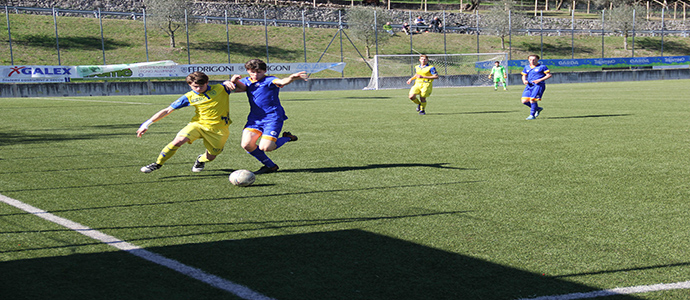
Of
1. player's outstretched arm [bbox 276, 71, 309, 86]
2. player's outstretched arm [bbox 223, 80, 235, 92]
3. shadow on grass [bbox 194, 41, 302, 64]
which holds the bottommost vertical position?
player's outstretched arm [bbox 223, 80, 235, 92]

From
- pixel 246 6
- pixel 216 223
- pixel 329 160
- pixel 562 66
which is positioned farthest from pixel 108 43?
pixel 216 223

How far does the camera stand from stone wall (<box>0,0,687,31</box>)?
60.7 m

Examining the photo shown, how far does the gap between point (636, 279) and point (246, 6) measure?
66777 millimetres

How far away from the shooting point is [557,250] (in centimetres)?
453

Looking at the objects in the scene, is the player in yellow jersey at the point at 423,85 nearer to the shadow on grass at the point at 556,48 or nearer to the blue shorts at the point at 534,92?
the blue shorts at the point at 534,92

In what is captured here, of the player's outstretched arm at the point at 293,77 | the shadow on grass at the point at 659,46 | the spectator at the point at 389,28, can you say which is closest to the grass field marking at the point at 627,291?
the player's outstretched arm at the point at 293,77

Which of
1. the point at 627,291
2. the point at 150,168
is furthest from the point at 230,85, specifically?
the point at 627,291

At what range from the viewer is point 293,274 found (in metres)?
4.05

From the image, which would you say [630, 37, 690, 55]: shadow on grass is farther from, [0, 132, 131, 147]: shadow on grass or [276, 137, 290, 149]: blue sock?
[276, 137, 290, 149]: blue sock

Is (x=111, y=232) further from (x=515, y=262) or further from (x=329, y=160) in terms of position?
(x=329, y=160)

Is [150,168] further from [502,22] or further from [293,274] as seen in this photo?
[502,22]

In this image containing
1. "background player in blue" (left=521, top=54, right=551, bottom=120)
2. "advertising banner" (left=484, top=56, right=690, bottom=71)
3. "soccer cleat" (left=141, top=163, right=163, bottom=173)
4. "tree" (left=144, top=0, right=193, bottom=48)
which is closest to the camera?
"soccer cleat" (left=141, top=163, right=163, bottom=173)

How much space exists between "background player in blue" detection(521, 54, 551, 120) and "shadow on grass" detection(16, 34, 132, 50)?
1603 inches

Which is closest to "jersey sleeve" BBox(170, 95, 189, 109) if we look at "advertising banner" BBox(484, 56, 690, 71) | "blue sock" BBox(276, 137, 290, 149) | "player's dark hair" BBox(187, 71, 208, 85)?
"player's dark hair" BBox(187, 71, 208, 85)
